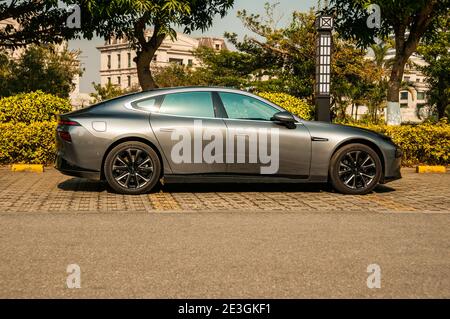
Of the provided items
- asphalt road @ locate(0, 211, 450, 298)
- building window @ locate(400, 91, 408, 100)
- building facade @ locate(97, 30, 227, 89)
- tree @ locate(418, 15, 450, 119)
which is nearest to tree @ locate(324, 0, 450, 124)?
asphalt road @ locate(0, 211, 450, 298)

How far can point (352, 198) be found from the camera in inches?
348

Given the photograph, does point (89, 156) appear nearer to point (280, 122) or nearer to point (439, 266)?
point (280, 122)

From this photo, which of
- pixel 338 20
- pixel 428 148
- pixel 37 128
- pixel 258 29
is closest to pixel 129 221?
pixel 37 128

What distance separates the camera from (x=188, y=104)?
9.04 metres

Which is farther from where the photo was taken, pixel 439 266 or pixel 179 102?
pixel 179 102

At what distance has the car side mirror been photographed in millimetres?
8750

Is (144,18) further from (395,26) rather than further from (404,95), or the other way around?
(404,95)

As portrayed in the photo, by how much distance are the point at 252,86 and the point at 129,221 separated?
38489mm

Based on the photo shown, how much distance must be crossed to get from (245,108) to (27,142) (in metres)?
5.34

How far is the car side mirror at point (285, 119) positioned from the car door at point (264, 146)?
0.19 feet

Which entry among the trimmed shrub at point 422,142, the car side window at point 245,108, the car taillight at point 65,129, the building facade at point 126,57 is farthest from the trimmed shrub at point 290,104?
the building facade at point 126,57

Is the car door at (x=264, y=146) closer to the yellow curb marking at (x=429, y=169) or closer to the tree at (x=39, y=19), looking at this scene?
the yellow curb marking at (x=429, y=169)

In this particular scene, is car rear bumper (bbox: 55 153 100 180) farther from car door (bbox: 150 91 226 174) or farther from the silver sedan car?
car door (bbox: 150 91 226 174)
